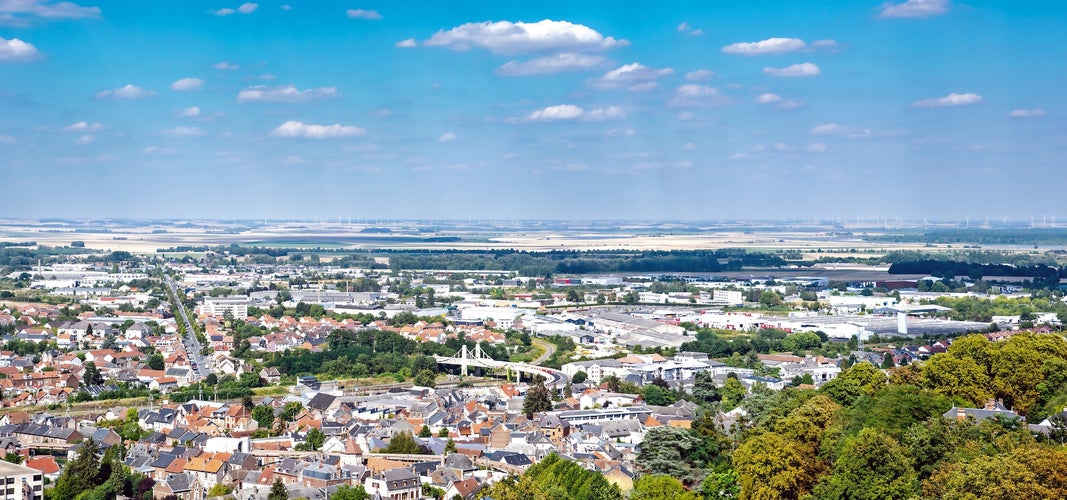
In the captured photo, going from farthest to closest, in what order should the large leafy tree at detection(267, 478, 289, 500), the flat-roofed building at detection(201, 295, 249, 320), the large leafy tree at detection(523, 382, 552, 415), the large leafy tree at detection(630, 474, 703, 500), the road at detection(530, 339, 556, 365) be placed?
the flat-roofed building at detection(201, 295, 249, 320)
the road at detection(530, 339, 556, 365)
the large leafy tree at detection(523, 382, 552, 415)
the large leafy tree at detection(267, 478, 289, 500)
the large leafy tree at detection(630, 474, 703, 500)

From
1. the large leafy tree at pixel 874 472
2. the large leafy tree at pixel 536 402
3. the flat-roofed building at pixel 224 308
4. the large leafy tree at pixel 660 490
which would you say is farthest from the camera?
the flat-roofed building at pixel 224 308

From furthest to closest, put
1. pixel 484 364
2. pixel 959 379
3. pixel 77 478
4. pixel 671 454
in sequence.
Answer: pixel 484 364 < pixel 959 379 < pixel 671 454 < pixel 77 478

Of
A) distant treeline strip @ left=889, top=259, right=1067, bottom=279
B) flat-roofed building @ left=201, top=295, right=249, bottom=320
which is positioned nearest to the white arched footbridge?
flat-roofed building @ left=201, top=295, right=249, bottom=320

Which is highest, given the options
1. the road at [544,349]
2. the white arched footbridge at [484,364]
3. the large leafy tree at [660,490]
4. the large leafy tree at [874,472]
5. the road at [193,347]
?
the large leafy tree at [874,472]

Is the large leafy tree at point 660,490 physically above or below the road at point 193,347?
above

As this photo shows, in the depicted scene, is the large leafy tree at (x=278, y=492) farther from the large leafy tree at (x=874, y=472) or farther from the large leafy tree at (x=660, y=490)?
the large leafy tree at (x=874, y=472)

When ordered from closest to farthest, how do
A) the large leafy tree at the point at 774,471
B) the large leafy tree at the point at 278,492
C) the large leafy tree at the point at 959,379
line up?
the large leafy tree at the point at 774,471 → the large leafy tree at the point at 278,492 → the large leafy tree at the point at 959,379

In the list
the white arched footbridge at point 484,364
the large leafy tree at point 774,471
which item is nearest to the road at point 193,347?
the white arched footbridge at point 484,364

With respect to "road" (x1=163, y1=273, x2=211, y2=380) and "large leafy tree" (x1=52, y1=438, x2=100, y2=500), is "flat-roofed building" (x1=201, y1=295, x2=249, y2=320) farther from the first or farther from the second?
"large leafy tree" (x1=52, y1=438, x2=100, y2=500)

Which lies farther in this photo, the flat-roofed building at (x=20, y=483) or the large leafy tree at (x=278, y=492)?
the flat-roofed building at (x=20, y=483)

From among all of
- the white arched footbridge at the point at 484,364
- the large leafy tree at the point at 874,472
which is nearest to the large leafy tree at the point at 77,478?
the large leafy tree at the point at 874,472

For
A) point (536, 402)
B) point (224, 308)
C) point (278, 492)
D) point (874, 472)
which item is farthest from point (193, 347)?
point (874, 472)

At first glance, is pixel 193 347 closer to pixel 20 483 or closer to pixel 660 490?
pixel 20 483
